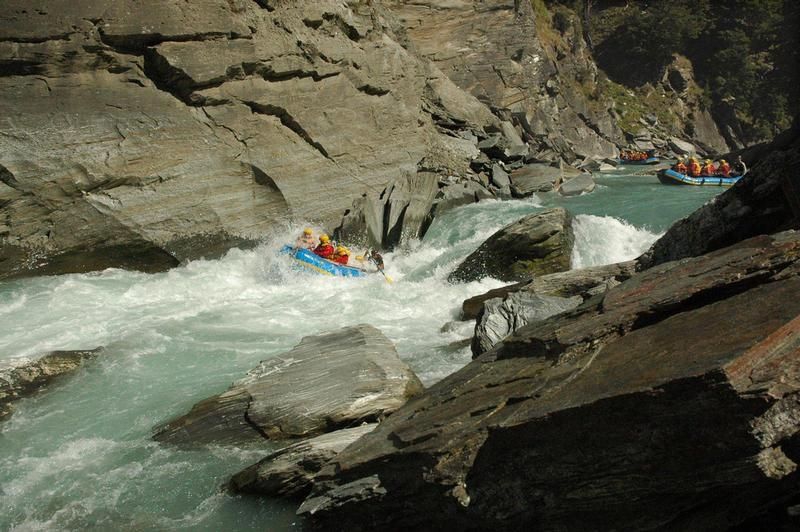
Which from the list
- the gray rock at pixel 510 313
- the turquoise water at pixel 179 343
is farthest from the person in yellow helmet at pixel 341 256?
the gray rock at pixel 510 313

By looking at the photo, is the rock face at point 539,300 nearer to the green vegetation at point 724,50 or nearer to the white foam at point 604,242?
the white foam at point 604,242

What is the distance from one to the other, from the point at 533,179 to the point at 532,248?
13953 millimetres

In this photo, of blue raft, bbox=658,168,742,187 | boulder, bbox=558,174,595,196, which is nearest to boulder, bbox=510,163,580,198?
boulder, bbox=558,174,595,196

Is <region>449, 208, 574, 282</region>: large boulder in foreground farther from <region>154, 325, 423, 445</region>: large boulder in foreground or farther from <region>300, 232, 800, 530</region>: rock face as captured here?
<region>300, 232, 800, 530</region>: rock face

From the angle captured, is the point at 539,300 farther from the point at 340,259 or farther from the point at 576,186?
the point at 576,186

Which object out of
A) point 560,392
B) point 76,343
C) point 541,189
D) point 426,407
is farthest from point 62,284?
point 541,189

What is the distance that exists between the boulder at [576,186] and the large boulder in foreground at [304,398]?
20329 mm

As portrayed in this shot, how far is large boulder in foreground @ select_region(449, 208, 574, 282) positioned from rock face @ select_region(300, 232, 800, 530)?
24.8 feet

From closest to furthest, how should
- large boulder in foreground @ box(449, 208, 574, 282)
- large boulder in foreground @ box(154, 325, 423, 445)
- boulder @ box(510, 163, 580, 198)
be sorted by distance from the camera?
large boulder in foreground @ box(154, 325, 423, 445), large boulder in foreground @ box(449, 208, 574, 282), boulder @ box(510, 163, 580, 198)

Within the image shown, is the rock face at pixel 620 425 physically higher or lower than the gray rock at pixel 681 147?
higher

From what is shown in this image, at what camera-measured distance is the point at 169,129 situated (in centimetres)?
1644

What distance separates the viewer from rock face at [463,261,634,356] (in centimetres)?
852

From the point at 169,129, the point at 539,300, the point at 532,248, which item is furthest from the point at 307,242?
the point at 539,300

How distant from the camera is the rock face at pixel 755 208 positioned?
690cm
